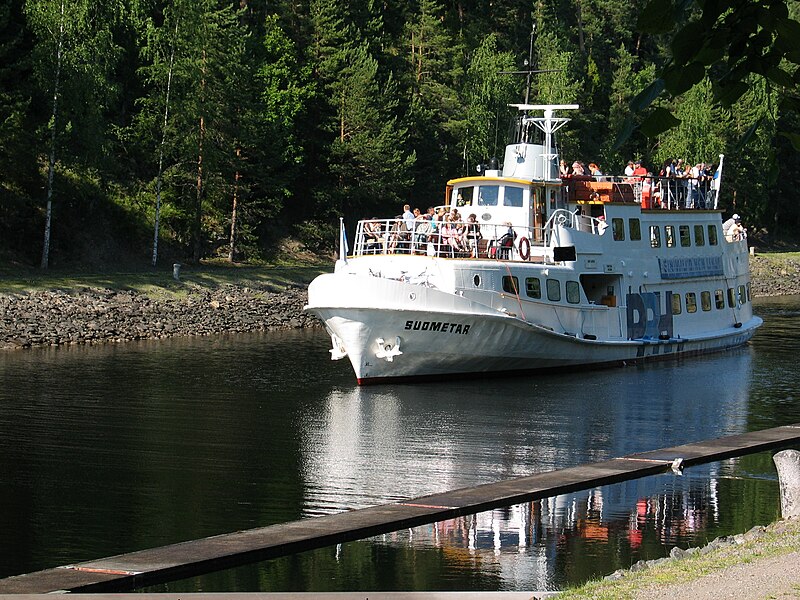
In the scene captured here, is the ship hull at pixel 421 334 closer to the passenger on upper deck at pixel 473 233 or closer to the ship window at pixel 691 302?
the passenger on upper deck at pixel 473 233

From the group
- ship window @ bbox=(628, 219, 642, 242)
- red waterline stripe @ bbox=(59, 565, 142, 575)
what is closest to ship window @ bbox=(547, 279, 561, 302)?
ship window @ bbox=(628, 219, 642, 242)

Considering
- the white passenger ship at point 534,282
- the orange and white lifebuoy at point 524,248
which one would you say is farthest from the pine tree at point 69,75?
the orange and white lifebuoy at point 524,248

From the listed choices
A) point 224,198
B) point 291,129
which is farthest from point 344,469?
point 291,129

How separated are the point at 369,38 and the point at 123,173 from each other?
20.0 metres

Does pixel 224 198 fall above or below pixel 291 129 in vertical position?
below

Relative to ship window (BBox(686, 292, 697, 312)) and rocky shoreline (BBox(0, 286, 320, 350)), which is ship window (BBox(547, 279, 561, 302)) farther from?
rocky shoreline (BBox(0, 286, 320, 350))

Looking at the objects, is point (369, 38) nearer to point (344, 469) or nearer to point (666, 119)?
point (344, 469)

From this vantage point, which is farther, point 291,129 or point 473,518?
point 291,129

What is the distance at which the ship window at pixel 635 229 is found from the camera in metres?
37.3

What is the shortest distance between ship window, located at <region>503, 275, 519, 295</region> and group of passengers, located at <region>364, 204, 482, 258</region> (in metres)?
1.09

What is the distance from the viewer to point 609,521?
17.0 metres

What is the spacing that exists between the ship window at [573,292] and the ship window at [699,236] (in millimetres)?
8209

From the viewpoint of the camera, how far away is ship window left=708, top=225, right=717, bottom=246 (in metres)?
42.1

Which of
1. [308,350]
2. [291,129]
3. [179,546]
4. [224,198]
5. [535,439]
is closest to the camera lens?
Answer: [179,546]
